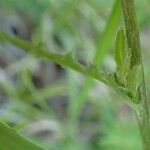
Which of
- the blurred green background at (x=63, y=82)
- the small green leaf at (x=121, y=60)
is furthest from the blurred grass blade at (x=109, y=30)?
the blurred green background at (x=63, y=82)

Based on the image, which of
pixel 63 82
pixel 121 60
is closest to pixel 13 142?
pixel 121 60

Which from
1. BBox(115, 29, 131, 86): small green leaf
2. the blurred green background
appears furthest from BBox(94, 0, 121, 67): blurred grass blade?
the blurred green background

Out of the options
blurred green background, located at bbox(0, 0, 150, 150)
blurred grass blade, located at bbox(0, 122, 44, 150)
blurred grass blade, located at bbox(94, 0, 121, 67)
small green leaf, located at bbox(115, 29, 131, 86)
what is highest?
blurred green background, located at bbox(0, 0, 150, 150)

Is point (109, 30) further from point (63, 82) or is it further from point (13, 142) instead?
point (63, 82)

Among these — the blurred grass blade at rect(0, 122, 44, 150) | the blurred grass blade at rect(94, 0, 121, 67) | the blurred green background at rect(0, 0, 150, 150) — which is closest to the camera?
the blurred grass blade at rect(0, 122, 44, 150)

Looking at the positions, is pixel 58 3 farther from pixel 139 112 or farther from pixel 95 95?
pixel 139 112

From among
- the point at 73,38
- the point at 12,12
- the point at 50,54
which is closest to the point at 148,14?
the point at 73,38

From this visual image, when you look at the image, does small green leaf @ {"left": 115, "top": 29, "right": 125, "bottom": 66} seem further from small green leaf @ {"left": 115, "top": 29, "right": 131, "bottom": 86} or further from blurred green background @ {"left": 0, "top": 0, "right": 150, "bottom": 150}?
blurred green background @ {"left": 0, "top": 0, "right": 150, "bottom": 150}
